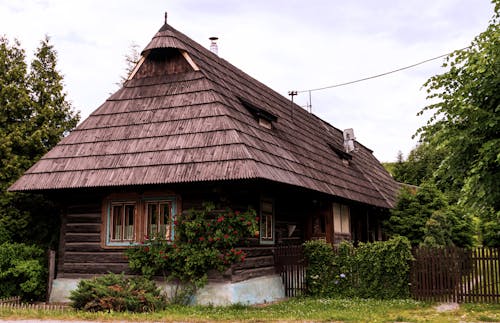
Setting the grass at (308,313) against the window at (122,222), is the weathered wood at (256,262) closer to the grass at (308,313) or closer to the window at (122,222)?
the grass at (308,313)

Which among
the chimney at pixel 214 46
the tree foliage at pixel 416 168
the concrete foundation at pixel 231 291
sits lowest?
the concrete foundation at pixel 231 291

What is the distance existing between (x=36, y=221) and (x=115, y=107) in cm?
462

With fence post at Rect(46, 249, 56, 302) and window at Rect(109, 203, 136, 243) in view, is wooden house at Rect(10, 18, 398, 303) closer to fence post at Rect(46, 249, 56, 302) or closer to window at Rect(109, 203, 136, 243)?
window at Rect(109, 203, 136, 243)

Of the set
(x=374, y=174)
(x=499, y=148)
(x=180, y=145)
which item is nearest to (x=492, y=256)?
(x=499, y=148)

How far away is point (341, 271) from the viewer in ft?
46.0

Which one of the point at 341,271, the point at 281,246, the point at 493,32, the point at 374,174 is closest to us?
the point at 493,32

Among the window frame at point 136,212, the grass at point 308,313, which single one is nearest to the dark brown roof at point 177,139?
the window frame at point 136,212

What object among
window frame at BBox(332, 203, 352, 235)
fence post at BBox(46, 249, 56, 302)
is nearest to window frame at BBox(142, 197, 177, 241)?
fence post at BBox(46, 249, 56, 302)

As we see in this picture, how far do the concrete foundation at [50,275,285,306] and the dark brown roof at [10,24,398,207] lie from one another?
247cm

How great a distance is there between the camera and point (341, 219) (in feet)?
63.2

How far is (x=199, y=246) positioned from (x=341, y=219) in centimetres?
822

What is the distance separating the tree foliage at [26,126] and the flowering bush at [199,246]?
229 inches

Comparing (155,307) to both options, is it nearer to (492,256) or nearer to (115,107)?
(115,107)

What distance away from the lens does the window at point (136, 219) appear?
1311 centimetres
